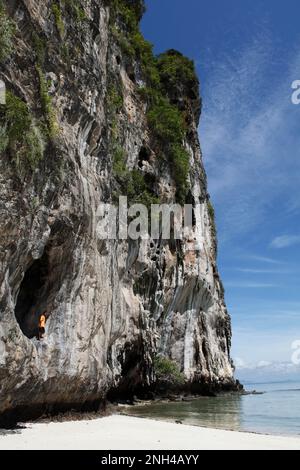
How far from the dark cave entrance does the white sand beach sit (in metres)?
2.93

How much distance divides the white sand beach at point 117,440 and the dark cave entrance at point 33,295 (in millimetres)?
2929

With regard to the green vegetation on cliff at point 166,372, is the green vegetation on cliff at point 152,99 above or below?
above

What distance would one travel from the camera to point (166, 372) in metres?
32.5

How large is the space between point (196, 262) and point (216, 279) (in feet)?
36.4

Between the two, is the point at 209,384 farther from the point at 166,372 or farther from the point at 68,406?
the point at 68,406

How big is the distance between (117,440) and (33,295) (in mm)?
5255

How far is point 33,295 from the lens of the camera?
13.6 meters

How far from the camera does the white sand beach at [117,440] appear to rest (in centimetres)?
882
